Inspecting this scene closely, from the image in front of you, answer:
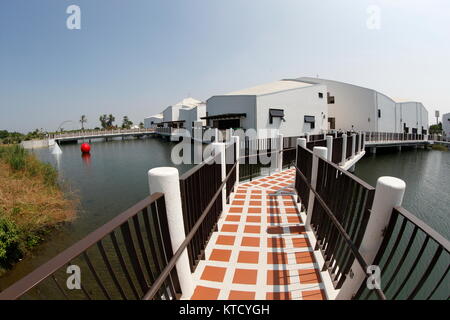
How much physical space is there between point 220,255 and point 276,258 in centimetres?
78

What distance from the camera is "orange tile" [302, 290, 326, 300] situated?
2.24 meters

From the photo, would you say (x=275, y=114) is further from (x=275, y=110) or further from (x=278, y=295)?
(x=278, y=295)

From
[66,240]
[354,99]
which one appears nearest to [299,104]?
[354,99]

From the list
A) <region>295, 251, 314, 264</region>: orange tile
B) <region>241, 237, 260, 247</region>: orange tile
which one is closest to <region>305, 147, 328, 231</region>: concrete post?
<region>295, 251, 314, 264</region>: orange tile

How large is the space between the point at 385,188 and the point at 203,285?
2101 mm

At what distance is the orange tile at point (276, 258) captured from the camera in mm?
2814

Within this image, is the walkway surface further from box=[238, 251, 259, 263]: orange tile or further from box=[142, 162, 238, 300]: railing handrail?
box=[142, 162, 238, 300]: railing handrail

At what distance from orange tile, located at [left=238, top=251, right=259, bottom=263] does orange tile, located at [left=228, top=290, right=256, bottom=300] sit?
1.66ft

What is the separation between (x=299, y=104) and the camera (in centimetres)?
2216

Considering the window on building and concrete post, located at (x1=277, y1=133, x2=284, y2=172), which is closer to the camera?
concrete post, located at (x1=277, y1=133, x2=284, y2=172)

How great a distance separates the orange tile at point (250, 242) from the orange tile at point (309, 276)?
0.77 m

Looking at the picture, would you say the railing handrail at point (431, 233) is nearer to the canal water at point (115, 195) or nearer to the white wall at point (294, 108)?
the canal water at point (115, 195)

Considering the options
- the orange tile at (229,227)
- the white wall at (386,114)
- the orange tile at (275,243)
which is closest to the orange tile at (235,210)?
the orange tile at (229,227)
